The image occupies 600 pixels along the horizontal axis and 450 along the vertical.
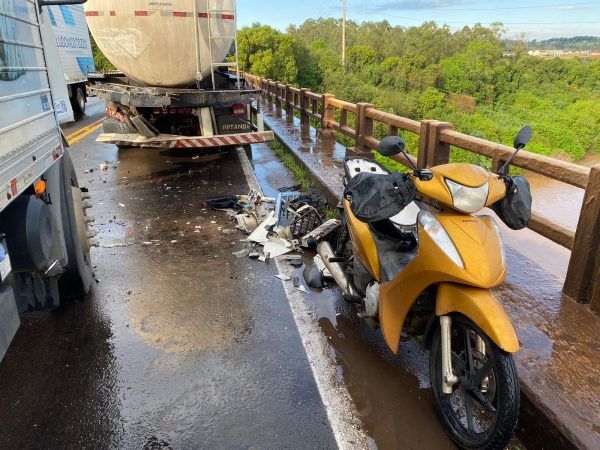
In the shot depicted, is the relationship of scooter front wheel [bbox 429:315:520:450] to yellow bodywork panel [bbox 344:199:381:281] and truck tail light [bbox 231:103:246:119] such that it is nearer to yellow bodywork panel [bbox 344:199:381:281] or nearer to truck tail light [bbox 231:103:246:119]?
yellow bodywork panel [bbox 344:199:381:281]

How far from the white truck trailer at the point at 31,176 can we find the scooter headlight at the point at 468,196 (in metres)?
2.27

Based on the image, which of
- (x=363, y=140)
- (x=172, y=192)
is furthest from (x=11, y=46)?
(x=363, y=140)

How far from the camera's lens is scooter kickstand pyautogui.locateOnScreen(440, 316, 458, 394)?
251cm

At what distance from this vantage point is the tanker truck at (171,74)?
7520 millimetres

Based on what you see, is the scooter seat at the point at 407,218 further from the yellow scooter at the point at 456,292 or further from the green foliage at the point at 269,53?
the green foliage at the point at 269,53

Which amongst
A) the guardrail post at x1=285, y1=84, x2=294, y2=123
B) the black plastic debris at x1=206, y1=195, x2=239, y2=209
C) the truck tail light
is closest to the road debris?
the black plastic debris at x1=206, y1=195, x2=239, y2=209

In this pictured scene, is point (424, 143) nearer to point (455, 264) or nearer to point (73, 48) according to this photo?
point (455, 264)

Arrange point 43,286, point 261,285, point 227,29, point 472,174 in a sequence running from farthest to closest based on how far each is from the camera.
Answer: point 227,29 < point 261,285 < point 43,286 < point 472,174

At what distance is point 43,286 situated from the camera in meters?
3.14

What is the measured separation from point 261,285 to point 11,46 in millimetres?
2688

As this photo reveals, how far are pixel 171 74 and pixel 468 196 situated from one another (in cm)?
683

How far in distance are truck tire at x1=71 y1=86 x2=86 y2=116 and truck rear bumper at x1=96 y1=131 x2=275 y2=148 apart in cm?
1062

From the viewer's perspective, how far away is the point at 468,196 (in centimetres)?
242

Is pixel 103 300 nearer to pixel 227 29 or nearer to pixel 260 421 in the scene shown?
pixel 260 421
